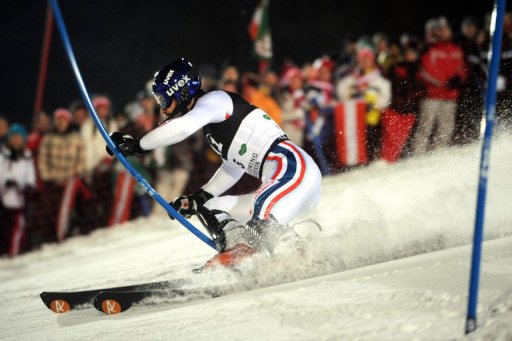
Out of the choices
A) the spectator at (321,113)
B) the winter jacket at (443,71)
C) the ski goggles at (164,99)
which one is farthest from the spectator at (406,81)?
the ski goggles at (164,99)

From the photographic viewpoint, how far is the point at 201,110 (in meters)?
4.26

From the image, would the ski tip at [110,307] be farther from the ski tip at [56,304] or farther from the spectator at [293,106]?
the spectator at [293,106]

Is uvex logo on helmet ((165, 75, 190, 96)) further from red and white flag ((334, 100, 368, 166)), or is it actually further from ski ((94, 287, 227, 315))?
red and white flag ((334, 100, 368, 166))

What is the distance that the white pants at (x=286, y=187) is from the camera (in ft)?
13.8

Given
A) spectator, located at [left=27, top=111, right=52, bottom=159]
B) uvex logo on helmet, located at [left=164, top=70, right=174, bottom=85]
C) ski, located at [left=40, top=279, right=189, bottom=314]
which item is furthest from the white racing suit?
spectator, located at [left=27, top=111, right=52, bottom=159]

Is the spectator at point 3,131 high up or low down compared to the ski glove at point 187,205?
up

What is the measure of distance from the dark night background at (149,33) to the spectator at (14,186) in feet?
15.3

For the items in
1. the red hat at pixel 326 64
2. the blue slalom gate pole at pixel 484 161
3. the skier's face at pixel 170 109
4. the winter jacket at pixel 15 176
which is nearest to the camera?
the blue slalom gate pole at pixel 484 161

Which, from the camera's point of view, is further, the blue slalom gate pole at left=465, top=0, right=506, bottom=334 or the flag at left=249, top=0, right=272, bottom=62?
the flag at left=249, top=0, right=272, bottom=62

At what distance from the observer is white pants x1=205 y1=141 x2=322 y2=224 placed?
165 inches

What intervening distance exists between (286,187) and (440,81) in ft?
15.8

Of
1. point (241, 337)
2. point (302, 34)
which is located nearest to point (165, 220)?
point (241, 337)

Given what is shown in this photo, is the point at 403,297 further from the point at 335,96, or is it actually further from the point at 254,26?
the point at 254,26

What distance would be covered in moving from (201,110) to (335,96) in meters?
5.81
